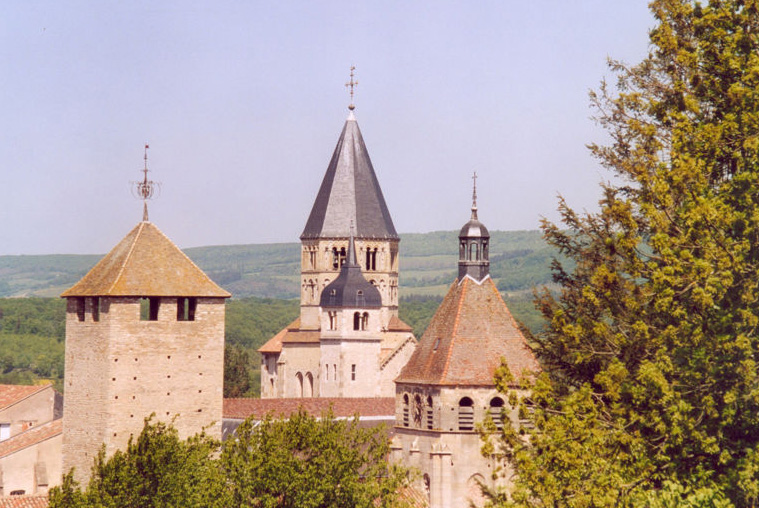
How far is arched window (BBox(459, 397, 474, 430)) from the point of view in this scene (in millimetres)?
48344

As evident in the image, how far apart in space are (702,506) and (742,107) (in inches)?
330

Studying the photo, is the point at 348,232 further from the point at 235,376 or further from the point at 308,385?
the point at 235,376

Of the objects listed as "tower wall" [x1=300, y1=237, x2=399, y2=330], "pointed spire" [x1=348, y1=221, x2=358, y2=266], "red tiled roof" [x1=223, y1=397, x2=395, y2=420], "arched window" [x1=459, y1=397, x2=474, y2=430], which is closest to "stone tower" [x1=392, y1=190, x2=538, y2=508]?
"arched window" [x1=459, y1=397, x2=474, y2=430]

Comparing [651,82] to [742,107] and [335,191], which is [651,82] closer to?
[742,107]

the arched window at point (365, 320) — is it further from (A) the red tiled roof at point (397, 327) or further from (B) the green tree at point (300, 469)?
(B) the green tree at point (300, 469)

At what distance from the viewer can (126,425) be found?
39281 millimetres

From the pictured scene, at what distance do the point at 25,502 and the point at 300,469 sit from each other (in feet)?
37.1

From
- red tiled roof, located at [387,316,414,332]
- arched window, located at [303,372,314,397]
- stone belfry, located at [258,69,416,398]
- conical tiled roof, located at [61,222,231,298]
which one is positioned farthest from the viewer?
arched window, located at [303,372,314,397]

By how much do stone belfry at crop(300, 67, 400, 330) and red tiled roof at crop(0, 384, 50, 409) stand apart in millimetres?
22114

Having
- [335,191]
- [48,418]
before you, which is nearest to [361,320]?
[335,191]

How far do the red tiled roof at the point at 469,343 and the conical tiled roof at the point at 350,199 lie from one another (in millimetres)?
38601

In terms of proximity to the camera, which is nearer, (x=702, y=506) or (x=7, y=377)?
(x=702, y=506)

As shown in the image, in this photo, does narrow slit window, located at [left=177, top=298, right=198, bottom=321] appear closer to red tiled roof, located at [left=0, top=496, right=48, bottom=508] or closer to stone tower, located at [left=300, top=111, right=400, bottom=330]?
red tiled roof, located at [left=0, top=496, right=48, bottom=508]

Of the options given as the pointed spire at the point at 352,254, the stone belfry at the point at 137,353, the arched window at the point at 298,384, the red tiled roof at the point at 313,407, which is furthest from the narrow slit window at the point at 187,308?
the arched window at the point at 298,384
